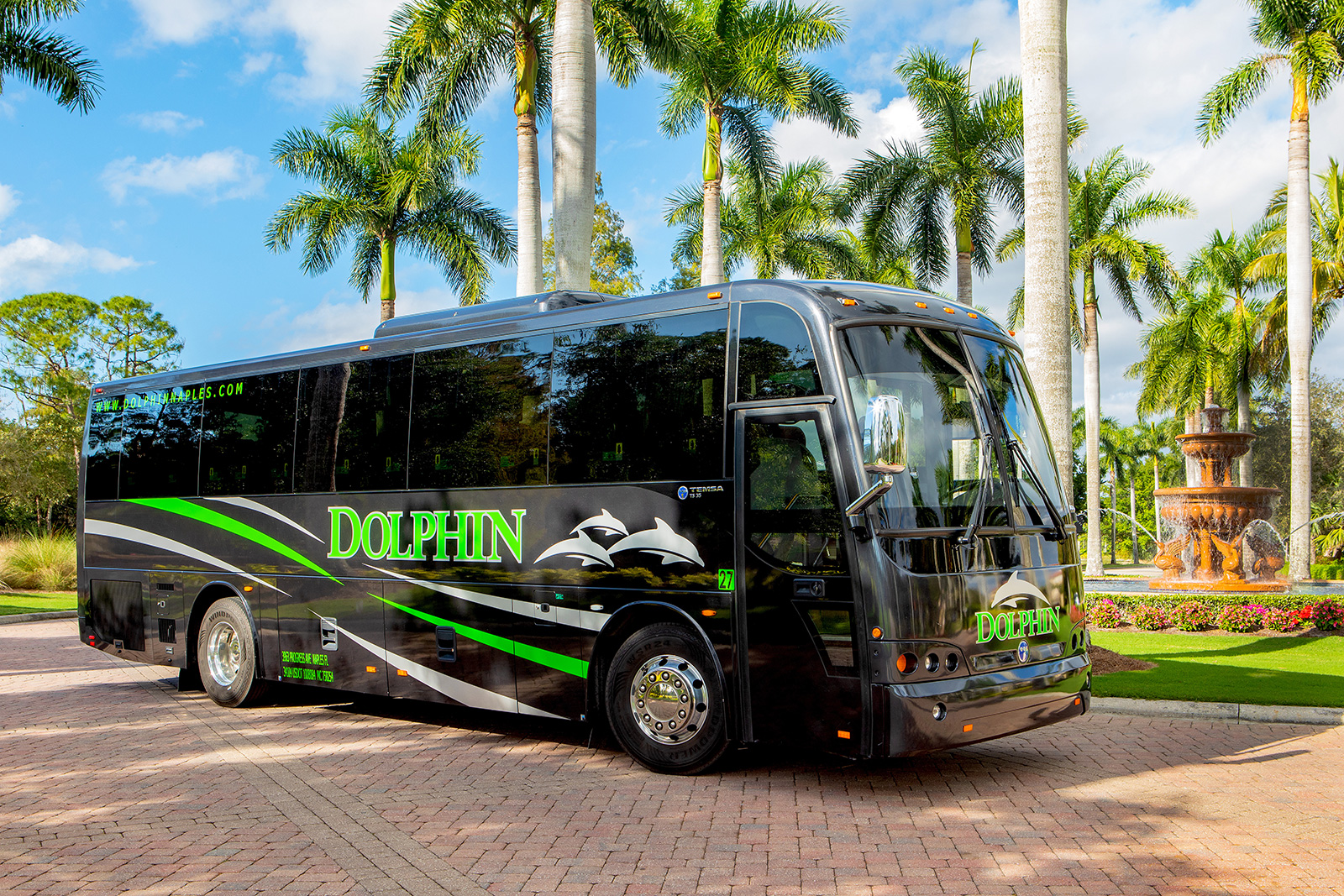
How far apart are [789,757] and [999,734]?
1.87 m

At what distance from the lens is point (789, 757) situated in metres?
8.39

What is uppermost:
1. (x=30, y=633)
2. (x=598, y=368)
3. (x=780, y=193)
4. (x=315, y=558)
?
(x=780, y=193)

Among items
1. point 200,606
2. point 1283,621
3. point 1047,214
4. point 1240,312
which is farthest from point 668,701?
point 1240,312

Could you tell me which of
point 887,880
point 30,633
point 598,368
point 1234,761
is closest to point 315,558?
point 598,368

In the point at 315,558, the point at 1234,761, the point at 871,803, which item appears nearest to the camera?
the point at 871,803

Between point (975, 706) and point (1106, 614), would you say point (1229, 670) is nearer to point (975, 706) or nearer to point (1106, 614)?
point (1106, 614)

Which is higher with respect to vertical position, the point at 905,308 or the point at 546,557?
the point at 905,308

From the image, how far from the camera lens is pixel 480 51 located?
68.3 ft

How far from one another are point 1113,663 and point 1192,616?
5.66 metres

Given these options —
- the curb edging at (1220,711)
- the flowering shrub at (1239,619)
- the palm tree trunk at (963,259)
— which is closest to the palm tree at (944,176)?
the palm tree trunk at (963,259)

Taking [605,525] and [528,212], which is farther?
[528,212]

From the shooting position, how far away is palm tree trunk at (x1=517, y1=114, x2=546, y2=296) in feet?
57.5

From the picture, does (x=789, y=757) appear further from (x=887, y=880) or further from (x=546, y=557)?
(x=887, y=880)

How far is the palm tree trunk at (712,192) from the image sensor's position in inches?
999
